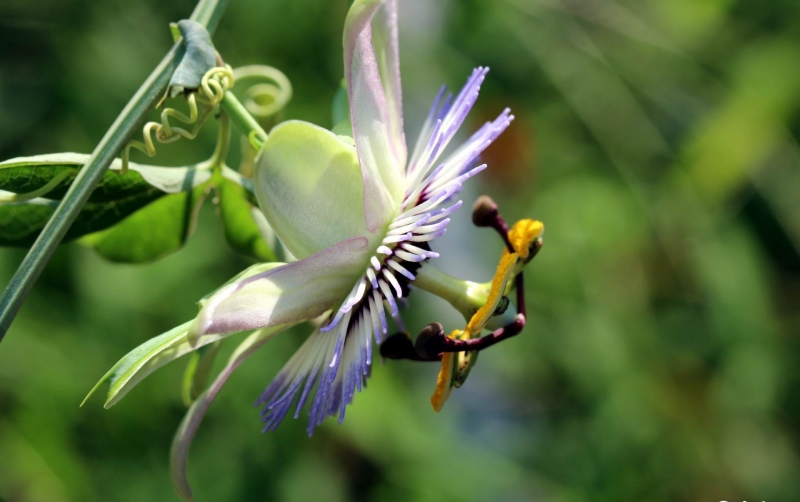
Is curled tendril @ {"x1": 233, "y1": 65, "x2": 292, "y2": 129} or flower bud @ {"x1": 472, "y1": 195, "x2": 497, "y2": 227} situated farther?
curled tendril @ {"x1": 233, "y1": 65, "x2": 292, "y2": 129}

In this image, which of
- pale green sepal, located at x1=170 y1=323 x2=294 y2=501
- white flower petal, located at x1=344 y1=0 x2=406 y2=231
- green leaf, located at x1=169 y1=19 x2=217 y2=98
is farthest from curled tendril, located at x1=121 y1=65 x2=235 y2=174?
pale green sepal, located at x1=170 y1=323 x2=294 y2=501

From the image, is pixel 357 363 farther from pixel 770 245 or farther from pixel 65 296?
pixel 770 245

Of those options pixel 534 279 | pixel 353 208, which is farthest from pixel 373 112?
pixel 534 279

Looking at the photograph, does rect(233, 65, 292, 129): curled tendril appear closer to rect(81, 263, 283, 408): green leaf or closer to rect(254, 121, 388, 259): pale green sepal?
rect(254, 121, 388, 259): pale green sepal

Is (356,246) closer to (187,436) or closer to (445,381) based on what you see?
(445,381)

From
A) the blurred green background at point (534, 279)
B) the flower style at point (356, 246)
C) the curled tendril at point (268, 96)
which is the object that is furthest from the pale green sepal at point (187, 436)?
the blurred green background at point (534, 279)

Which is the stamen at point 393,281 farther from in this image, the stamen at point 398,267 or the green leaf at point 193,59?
the green leaf at point 193,59
